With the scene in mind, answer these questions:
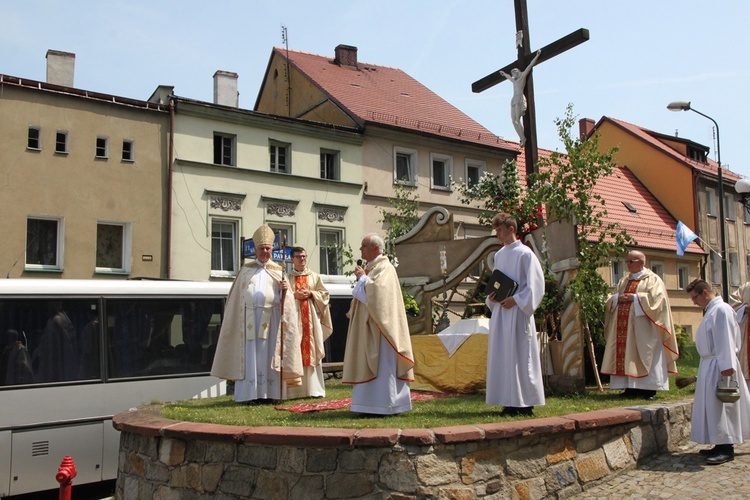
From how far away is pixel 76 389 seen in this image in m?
10.4

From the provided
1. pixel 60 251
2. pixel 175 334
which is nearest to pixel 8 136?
pixel 60 251

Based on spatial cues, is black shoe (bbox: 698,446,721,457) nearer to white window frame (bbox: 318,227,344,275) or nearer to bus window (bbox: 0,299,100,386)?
bus window (bbox: 0,299,100,386)

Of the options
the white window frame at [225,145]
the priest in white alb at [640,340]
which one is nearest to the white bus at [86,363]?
the priest in white alb at [640,340]

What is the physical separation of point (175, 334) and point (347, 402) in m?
3.41

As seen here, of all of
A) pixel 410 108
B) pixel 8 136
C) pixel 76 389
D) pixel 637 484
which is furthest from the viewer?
pixel 410 108

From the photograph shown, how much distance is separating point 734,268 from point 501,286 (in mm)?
38628

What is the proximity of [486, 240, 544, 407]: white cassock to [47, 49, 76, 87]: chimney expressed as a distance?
825 inches

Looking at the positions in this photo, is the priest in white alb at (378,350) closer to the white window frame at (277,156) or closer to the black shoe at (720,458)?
the black shoe at (720,458)

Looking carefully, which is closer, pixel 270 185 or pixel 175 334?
pixel 175 334

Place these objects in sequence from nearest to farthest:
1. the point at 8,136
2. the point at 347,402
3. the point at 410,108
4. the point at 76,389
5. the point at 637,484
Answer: the point at 637,484 < the point at 347,402 < the point at 76,389 < the point at 8,136 < the point at 410,108

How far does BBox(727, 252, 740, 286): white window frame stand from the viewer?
137ft

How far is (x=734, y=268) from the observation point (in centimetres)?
4219

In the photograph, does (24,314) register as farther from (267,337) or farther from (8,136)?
(8,136)

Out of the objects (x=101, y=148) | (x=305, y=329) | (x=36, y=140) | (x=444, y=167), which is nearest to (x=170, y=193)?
(x=101, y=148)
